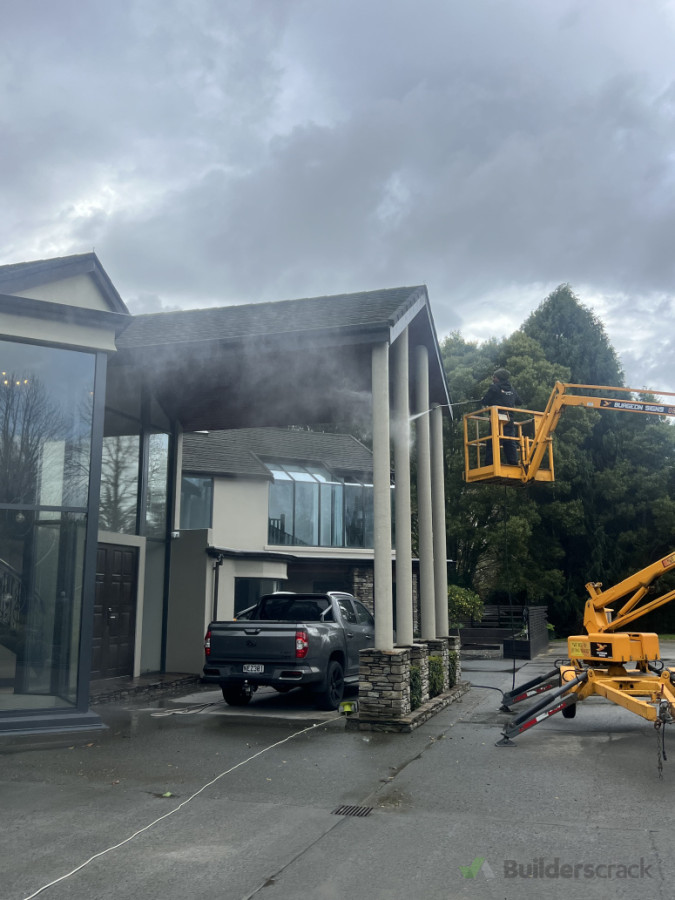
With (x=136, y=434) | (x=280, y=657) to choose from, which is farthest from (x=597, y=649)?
(x=136, y=434)

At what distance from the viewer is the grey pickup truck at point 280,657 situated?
434 inches

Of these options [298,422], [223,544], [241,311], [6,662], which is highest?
[241,311]

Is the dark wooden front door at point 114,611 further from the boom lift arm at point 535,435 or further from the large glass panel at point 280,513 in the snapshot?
the large glass panel at point 280,513

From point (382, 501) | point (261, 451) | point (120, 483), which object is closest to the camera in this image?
point (382, 501)

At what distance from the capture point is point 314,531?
28.3m

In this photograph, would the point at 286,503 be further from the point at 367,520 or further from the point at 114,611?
the point at 114,611

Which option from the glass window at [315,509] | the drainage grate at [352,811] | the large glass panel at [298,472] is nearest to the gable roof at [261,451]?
the large glass panel at [298,472]

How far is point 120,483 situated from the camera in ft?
46.9

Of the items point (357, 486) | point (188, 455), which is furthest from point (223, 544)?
point (357, 486)

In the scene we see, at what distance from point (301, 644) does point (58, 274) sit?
19.5 feet

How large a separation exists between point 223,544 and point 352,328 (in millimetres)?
15477

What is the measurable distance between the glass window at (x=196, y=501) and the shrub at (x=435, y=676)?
14005mm

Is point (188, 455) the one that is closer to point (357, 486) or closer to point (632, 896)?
point (357, 486)

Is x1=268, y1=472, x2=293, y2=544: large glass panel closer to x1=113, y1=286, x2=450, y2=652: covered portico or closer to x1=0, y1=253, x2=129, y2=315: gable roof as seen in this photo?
x1=113, y1=286, x2=450, y2=652: covered portico
